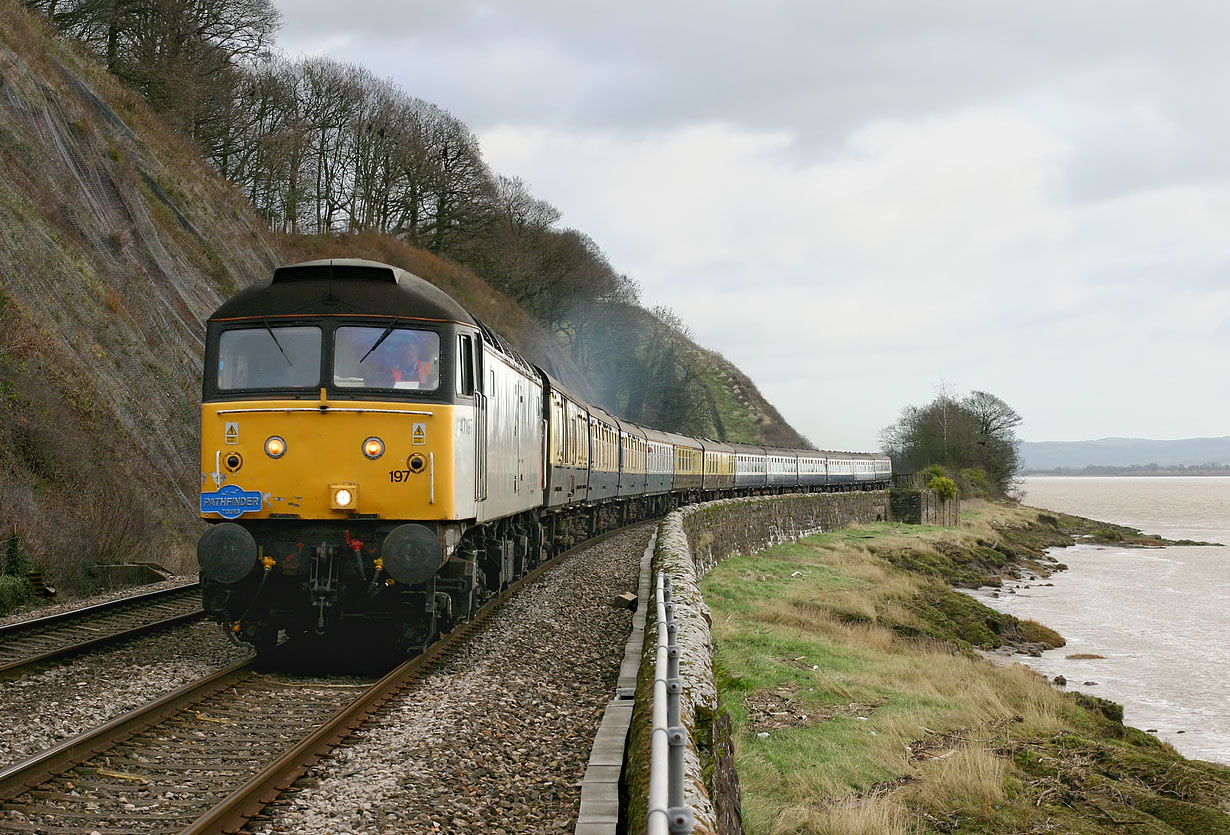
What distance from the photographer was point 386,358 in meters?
9.30

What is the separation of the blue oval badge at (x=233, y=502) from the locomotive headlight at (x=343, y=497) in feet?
2.13

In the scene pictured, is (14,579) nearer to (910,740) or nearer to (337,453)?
(337,453)

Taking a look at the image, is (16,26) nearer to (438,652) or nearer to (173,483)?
(173,483)

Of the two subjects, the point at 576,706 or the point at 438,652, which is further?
the point at 438,652

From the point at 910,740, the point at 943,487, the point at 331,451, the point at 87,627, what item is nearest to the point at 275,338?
the point at 331,451

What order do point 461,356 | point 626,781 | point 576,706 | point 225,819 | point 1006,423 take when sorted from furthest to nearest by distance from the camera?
point 1006,423, point 461,356, point 576,706, point 626,781, point 225,819

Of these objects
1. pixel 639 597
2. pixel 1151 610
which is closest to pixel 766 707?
pixel 639 597

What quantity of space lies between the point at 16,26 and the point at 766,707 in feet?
90.5

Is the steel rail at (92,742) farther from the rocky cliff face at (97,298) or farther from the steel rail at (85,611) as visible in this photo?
the rocky cliff face at (97,298)

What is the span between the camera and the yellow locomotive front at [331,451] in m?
9.05

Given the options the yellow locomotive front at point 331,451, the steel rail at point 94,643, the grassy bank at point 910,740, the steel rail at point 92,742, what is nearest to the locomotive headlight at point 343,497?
the yellow locomotive front at point 331,451

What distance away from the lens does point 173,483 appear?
20125 mm

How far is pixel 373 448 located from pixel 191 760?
11.0 feet

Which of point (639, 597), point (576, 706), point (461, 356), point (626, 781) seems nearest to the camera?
point (626, 781)
